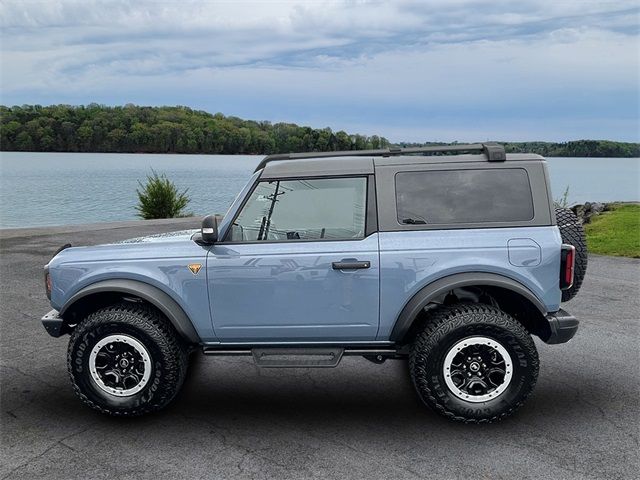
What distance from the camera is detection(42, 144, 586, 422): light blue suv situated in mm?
4332

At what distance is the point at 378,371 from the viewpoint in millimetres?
5602

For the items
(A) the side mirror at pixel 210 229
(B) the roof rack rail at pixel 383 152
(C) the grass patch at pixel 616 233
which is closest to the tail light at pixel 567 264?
(B) the roof rack rail at pixel 383 152

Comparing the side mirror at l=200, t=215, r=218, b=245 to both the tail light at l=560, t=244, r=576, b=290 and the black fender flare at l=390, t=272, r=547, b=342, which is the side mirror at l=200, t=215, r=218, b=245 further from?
the tail light at l=560, t=244, r=576, b=290

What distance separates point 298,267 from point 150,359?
1.33 m

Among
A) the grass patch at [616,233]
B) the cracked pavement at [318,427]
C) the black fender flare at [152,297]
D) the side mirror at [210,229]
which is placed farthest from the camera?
the grass patch at [616,233]

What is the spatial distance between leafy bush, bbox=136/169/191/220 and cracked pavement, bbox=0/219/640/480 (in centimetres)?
1430

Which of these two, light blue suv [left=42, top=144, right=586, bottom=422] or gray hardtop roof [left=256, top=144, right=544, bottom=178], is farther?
gray hardtop roof [left=256, top=144, right=544, bottom=178]

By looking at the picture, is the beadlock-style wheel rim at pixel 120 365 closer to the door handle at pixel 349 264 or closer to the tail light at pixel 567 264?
the door handle at pixel 349 264

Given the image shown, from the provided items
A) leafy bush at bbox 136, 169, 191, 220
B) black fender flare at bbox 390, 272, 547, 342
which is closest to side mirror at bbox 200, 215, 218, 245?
black fender flare at bbox 390, 272, 547, 342

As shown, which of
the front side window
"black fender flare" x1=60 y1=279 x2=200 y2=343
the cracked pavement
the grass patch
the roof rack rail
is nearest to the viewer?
the cracked pavement

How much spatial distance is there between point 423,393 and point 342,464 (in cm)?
91

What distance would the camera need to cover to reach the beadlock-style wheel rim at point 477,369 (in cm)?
431

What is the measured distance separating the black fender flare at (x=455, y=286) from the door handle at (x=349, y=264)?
0.44m

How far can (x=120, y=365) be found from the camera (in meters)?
4.56
